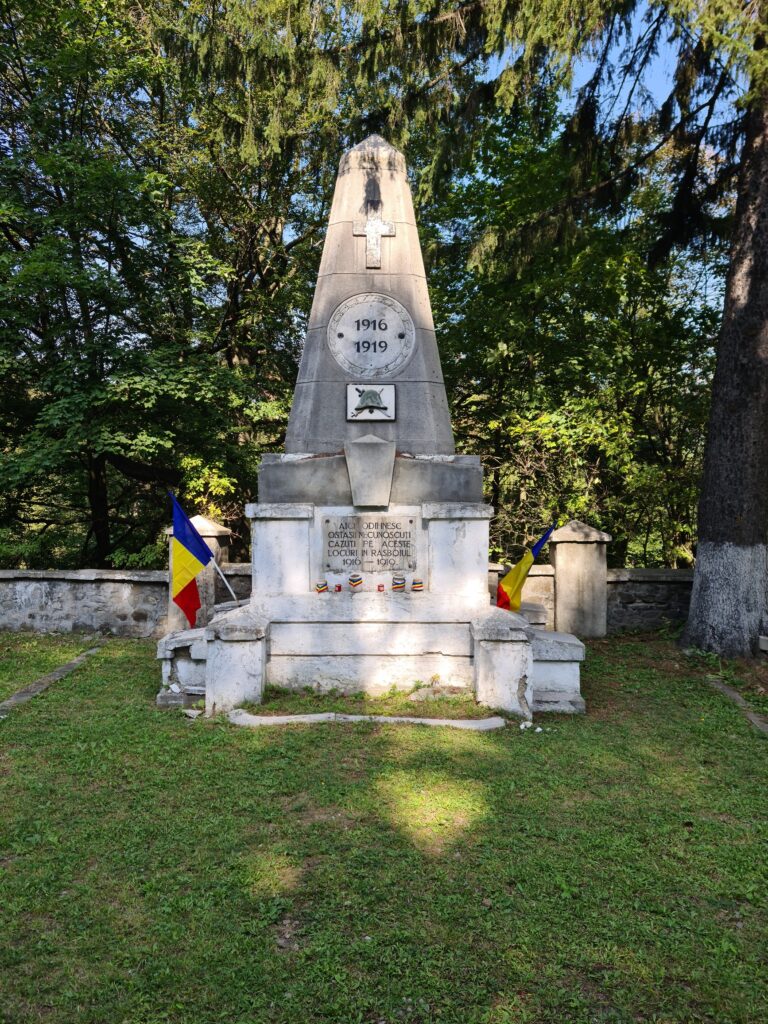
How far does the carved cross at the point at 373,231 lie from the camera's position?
6.75 m

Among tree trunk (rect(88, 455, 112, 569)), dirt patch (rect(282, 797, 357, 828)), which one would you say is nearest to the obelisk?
dirt patch (rect(282, 797, 357, 828))

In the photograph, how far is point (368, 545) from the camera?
20.6 feet

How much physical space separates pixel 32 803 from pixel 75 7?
12.0 meters

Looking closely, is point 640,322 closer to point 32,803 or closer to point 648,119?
point 648,119

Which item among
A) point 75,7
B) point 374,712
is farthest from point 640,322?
point 75,7

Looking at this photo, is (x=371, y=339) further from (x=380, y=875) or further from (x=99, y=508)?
(x=99, y=508)

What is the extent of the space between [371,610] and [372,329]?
8.74ft

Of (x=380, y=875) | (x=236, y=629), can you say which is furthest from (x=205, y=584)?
(x=380, y=875)

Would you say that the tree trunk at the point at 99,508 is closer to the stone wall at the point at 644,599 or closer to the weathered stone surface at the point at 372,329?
the weathered stone surface at the point at 372,329

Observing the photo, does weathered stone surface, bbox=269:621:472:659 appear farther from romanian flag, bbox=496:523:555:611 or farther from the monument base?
romanian flag, bbox=496:523:555:611

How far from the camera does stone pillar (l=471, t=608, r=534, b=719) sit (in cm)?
576

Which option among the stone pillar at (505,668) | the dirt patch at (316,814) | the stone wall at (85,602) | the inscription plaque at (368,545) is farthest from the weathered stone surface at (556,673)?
the stone wall at (85,602)

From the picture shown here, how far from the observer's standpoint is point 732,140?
9258 millimetres

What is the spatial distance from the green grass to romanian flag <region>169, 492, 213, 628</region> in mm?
1875
